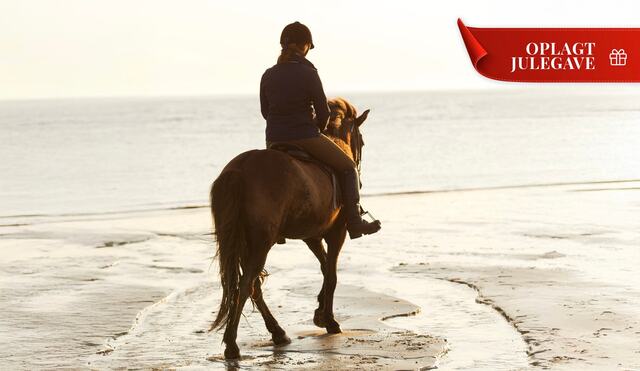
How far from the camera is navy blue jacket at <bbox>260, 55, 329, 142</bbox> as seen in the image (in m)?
10.0

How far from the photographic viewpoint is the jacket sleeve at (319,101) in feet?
32.9

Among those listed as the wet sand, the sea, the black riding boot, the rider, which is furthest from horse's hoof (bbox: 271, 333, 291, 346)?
the sea

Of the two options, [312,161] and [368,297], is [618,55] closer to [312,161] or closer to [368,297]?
[368,297]

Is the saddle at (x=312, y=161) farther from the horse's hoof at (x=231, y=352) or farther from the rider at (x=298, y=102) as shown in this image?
the horse's hoof at (x=231, y=352)

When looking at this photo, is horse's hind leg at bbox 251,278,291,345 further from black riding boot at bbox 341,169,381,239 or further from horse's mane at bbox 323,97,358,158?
horse's mane at bbox 323,97,358,158

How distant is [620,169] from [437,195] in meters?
17.4

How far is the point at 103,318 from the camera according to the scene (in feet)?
37.2

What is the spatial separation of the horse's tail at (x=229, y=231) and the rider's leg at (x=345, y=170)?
111 centimetres

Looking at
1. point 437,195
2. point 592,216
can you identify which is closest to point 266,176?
point 592,216

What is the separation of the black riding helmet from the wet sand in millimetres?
2738

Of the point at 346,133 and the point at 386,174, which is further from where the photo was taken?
the point at 386,174

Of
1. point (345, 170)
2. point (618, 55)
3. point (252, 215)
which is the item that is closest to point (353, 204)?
point (345, 170)

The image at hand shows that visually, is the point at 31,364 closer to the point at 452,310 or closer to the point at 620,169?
the point at 452,310

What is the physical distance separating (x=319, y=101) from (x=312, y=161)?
55 cm
